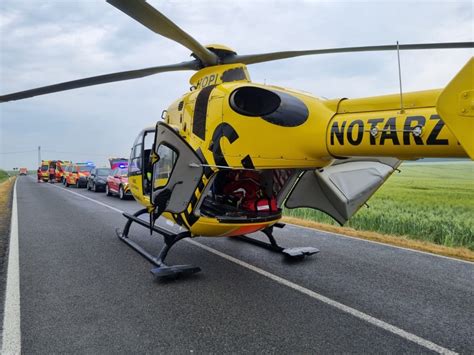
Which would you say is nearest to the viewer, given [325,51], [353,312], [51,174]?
[353,312]

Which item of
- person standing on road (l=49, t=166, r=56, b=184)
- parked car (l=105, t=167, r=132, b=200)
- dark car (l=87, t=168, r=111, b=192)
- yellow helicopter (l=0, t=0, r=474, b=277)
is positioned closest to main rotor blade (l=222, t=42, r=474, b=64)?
yellow helicopter (l=0, t=0, r=474, b=277)

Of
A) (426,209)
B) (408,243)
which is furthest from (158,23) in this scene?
(426,209)

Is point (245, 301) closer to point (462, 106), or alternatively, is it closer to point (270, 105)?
point (270, 105)

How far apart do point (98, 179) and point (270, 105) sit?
20595 mm

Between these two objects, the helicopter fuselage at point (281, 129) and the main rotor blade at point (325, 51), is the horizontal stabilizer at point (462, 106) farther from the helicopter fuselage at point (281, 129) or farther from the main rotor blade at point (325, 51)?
the main rotor blade at point (325, 51)

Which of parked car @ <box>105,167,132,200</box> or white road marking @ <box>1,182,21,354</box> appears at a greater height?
parked car @ <box>105,167,132,200</box>

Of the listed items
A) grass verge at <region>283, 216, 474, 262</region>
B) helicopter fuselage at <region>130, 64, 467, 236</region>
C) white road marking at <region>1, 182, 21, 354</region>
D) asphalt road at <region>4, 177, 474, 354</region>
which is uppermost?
helicopter fuselage at <region>130, 64, 467, 236</region>

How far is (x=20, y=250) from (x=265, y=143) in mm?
5545

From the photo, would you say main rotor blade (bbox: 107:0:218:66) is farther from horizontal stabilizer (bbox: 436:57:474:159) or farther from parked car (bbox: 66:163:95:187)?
parked car (bbox: 66:163:95:187)

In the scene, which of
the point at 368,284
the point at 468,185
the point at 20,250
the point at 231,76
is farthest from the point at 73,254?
the point at 468,185

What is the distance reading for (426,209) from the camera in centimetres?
1119

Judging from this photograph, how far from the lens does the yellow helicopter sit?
3.28 metres

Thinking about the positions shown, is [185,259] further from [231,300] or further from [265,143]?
[265,143]

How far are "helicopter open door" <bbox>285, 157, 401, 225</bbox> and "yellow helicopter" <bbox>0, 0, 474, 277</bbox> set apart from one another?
0.02 meters
